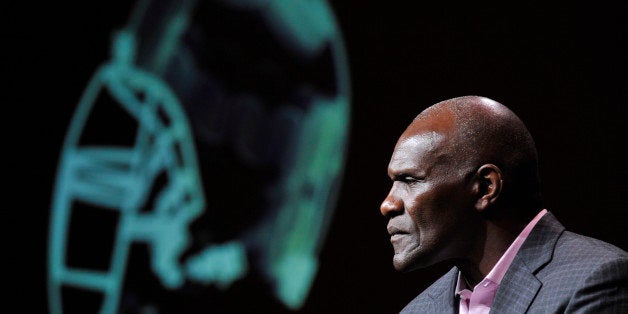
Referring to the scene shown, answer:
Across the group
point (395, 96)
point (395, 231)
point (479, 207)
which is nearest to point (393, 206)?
point (395, 231)

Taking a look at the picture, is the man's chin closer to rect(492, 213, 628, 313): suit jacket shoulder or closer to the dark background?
rect(492, 213, 628, 313): suit jacket shoulder

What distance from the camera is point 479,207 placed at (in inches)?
66.8

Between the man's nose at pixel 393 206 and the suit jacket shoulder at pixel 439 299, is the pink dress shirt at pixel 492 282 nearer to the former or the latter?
the suit jacket shoulder at pixel 439 299

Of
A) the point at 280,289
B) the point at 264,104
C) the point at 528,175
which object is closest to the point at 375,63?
the point at 264,104

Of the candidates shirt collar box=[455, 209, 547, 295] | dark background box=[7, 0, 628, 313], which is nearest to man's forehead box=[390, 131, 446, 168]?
shirt collar box=[455, 209, 547, 295]

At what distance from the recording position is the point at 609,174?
391 cm

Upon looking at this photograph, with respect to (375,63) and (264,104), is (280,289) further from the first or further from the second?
(375,63)

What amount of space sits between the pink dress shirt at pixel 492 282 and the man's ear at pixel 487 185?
4.7 inches

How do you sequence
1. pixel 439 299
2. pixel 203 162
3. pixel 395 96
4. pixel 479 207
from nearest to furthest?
pixel 479 207 → pixel 439 299 → pixel 203 162 → pixel 395 96

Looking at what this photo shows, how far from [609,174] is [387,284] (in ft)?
4.52

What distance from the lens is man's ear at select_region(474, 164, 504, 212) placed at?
1677 millimetres

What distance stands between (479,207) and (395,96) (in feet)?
6.67

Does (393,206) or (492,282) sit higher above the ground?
(393,206)

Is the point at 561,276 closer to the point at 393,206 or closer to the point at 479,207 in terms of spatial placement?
the point at 479,207
